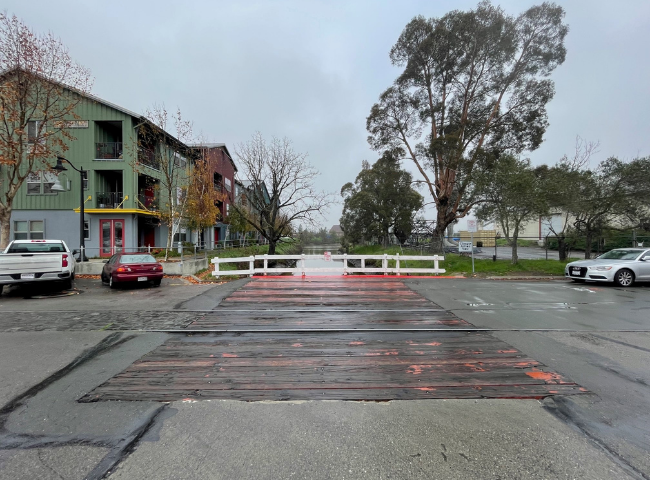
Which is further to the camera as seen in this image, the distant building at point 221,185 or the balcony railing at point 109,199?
the distant building at point 221,185

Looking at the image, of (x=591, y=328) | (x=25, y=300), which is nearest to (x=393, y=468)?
(x=591, y=328)

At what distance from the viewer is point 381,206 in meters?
35.9

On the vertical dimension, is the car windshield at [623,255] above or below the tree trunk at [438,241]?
below

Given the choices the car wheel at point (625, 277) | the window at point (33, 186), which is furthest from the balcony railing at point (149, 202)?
the car wheel at point (625, 277)

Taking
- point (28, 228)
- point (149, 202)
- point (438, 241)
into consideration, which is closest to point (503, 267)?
point (438, 241)

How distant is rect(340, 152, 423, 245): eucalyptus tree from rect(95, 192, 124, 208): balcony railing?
864 inches

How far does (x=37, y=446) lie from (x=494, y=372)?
502cm

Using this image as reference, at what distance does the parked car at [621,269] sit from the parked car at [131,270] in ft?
54.7

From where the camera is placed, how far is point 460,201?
73.6 feet

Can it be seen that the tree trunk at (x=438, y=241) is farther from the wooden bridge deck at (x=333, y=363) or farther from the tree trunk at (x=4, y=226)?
the tree trunk at (x=4, y=226)

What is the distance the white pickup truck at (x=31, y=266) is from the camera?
10461 millimetres

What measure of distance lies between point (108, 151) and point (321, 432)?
25528 millimetres

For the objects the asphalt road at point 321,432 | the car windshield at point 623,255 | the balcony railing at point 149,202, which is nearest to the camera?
the asphalt road at point 321,432

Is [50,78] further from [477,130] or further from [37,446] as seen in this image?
[477,130]
